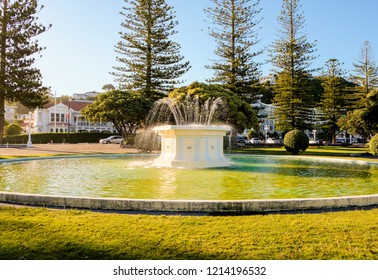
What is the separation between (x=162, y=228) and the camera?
4.24 meters

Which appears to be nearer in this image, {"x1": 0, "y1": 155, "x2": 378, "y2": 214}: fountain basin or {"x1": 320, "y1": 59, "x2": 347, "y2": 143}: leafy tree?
{"x1": 0, "y1": 155, "x2": 378, "y2": 214}: fountain basin

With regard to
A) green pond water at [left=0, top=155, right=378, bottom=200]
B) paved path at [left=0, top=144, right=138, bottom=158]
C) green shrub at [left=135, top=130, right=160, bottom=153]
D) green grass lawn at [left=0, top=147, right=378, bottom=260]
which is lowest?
green grass lawn at [left=0, top=147, right=378, bottom=260]

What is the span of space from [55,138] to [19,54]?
1566 cm

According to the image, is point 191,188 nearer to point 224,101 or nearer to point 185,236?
point 185,236

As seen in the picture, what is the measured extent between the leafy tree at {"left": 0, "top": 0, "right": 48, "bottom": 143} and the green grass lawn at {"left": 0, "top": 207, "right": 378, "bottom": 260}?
32.5 m

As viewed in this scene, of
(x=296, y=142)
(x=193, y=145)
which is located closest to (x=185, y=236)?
(x=193, y=145)

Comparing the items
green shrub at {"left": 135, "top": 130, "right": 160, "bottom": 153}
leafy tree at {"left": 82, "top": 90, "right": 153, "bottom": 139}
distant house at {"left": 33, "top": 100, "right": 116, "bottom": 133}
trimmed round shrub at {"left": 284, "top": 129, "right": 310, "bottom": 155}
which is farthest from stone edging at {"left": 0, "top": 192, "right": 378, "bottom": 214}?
distant house at {"left": 33, "top": 100, "right": 116, "bottom": 133}

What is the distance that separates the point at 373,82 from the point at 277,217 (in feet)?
151

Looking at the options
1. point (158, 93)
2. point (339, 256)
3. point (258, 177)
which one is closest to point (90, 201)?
point (339, 256)

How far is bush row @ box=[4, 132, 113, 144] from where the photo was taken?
4416 centimetres

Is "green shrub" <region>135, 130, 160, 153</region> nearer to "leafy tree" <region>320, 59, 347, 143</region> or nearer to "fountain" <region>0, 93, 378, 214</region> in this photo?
"fountain" <region>0, 93, 378, 214</region>

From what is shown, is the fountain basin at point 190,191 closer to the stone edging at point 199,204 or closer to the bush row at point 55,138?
the stone edging at point 199,204

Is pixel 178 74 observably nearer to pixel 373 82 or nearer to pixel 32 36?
pixel 32 36

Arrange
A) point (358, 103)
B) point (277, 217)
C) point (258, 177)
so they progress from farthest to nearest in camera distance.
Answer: point (358, 103)
point (258, 177)
point (277, 217)
